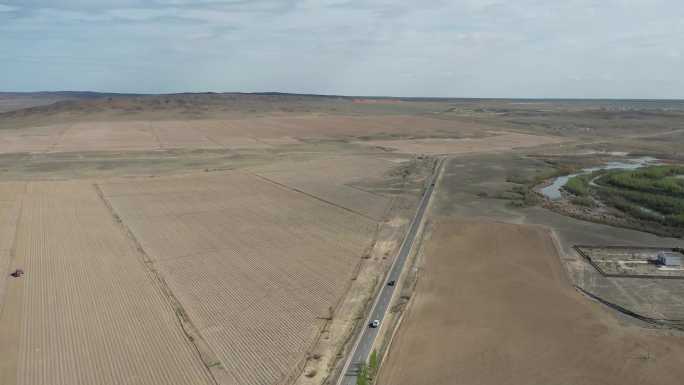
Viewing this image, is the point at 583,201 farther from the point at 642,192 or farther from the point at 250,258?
the point at 250,258

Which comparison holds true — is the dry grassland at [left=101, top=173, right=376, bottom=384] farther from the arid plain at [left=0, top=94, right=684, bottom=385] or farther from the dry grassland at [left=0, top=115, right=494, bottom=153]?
the dry grassland at [left=0, top=115, right=494, bottom=153]

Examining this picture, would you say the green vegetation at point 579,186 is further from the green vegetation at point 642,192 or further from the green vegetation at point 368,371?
the green vegetation at point 368,371

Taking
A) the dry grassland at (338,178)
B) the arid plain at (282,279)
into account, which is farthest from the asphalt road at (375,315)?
the dry grassland at (338,178)

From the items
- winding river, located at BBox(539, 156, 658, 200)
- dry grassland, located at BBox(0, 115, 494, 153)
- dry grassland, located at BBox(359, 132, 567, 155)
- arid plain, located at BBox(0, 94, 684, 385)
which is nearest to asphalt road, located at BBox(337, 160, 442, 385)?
arid plain, located at BBox(0, 94, 684, 385)

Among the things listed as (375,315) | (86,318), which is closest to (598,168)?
(375,315)

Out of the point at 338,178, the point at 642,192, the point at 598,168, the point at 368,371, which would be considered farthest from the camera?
the point at 598,168

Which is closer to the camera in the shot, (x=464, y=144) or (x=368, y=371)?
(x=368, y=371)
